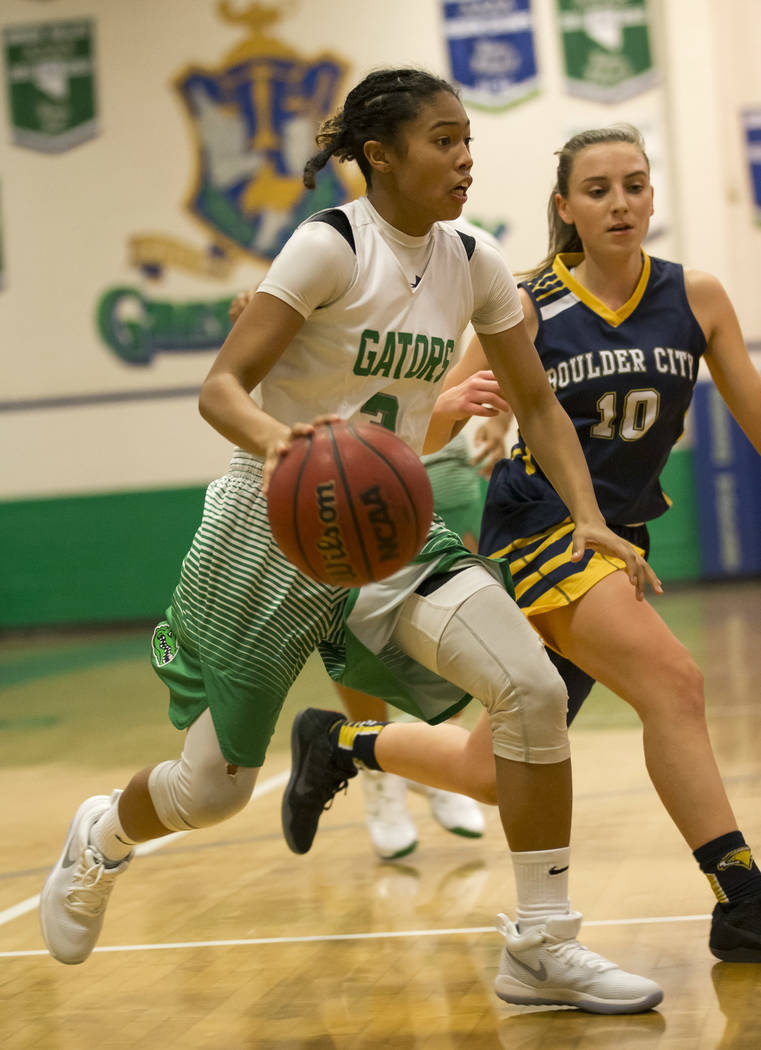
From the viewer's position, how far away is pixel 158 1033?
2.62 m

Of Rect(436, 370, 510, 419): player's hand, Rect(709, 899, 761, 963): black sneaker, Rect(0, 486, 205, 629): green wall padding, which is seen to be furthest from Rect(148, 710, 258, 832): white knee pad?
Rect(0, 486, 205, 629): green wall padding

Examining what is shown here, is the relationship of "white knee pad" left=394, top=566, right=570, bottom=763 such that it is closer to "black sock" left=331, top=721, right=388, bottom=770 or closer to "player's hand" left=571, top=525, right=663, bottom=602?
"player's hand" left=571, top=525, right=663, bottom=602

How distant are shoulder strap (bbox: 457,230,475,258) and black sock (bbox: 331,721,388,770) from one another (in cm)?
132

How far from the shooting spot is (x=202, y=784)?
264 cm

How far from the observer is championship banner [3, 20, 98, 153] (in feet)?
35.7

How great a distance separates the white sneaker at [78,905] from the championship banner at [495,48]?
8496 mm

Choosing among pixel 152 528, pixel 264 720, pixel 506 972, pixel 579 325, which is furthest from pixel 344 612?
pixel 152 528

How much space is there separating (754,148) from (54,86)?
5.30 metres

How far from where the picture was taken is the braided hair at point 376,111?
256 cm

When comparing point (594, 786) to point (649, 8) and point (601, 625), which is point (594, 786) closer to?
point (601, 625)

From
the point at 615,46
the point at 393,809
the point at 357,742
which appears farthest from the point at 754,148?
the point at 357,742

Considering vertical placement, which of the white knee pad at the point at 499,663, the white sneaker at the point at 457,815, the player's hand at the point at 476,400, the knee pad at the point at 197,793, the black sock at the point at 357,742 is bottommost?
the white sneaker at the point at 457,815

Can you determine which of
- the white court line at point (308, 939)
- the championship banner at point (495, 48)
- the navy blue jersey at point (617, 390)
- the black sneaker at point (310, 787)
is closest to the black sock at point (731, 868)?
the white court line at point (308, 939)

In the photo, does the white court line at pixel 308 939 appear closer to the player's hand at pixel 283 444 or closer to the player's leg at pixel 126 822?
the player's leg at pixel 126 822
